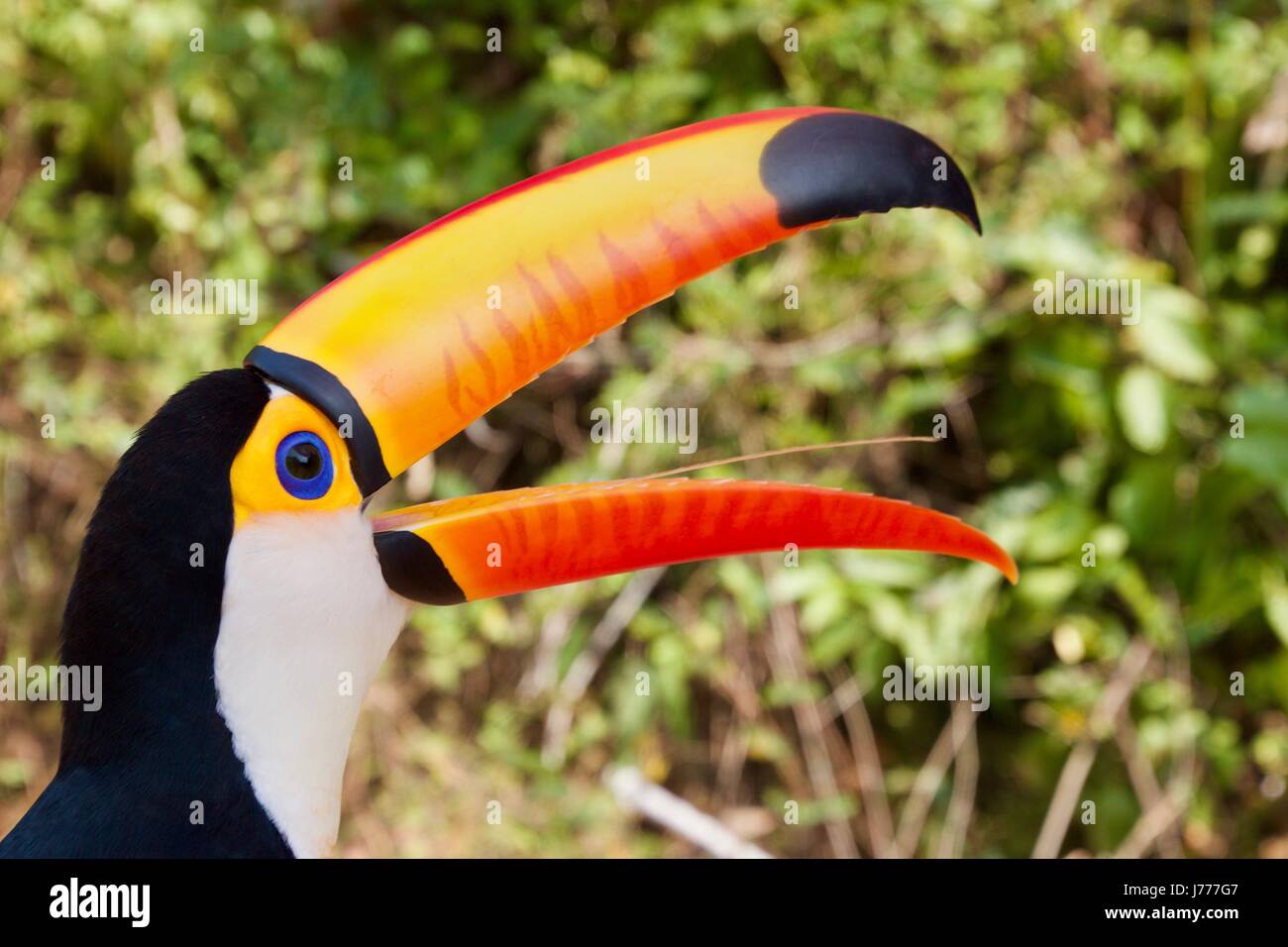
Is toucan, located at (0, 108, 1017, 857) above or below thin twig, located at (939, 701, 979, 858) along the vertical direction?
above

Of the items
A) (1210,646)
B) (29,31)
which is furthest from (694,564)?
(29,31)

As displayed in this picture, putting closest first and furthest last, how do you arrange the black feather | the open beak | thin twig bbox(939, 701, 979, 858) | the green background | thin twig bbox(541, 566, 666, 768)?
the black feather, the open beak, the green background, thin twig bbox(939, 701, 979, 858), thin twig bbox(541, 566, 666, 768)

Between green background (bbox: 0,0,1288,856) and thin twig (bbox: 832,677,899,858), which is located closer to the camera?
green background (bbox: 0,0,1288,856)

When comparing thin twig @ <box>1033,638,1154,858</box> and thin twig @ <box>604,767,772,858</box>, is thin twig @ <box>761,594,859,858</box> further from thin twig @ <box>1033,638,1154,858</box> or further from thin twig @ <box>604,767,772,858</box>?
thin twig @ <box>1033,638,1154,858</box>

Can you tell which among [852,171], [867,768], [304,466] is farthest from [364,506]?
[867,768]

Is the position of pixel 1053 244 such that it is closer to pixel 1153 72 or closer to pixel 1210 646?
pixel 1153 72

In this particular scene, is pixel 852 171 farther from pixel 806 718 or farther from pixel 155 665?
pixel 806 718

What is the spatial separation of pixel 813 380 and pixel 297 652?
187cm

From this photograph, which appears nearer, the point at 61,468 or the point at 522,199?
the point at 522,199

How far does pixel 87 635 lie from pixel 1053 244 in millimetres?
2262

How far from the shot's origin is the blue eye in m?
1.46

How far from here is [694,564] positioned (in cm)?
330

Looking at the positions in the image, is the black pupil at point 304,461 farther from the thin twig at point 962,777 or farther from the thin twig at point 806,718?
the thin twig at point 962,777

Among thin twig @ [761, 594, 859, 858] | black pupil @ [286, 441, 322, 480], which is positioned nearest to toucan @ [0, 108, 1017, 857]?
black pupil @ [286, 441, 322, 480]
